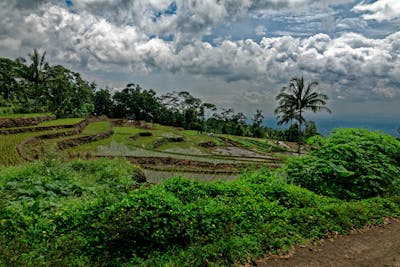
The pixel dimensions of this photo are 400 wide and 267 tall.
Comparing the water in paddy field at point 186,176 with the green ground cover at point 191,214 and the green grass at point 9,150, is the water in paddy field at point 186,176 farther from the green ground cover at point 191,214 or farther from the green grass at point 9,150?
the green grass at point 9,150

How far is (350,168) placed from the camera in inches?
312

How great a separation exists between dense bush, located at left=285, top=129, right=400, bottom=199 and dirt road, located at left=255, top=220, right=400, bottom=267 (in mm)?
2037

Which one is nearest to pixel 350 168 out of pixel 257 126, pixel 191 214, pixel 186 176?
pixel 191 214

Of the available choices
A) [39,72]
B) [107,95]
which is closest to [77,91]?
[107,95]

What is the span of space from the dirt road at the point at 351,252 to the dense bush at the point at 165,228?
0.22 m

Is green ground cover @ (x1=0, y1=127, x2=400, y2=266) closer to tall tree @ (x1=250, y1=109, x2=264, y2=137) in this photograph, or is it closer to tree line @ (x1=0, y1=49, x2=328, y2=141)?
tree line @ (x1=0, y1=49, x2=328, y2=141)

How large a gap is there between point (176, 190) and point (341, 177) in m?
4.87

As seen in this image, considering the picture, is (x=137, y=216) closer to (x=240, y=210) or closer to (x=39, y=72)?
(x=240, y=210)

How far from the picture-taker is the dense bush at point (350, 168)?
25.4 ft

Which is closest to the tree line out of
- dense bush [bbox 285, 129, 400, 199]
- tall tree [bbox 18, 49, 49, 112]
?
tall tree [bbox 18, 49, 49, 112]

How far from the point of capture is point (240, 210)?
5.36 meters

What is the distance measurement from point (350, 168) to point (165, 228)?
5.89 metres

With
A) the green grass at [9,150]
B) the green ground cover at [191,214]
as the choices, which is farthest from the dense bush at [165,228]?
the green grass at [9,150]

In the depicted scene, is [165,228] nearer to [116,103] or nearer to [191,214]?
[191,214]
